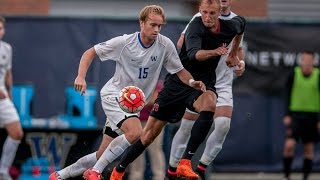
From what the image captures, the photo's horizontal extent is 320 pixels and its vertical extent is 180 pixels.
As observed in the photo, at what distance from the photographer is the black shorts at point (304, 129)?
20250 mm

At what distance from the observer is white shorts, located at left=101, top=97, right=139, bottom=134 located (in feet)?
46.0

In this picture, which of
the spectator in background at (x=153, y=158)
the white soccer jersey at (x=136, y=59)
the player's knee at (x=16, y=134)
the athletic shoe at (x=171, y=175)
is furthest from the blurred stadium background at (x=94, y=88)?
the white soccer jersey at (x=136, y=59)

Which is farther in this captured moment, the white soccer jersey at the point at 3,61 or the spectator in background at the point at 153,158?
the white soccer jersey at the point at 3,61

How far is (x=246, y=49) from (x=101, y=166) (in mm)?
8082

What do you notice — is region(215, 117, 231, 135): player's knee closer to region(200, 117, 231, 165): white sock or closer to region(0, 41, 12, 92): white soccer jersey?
region(200, 117, 231, 165): white sock

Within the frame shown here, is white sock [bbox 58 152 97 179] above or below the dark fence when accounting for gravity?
above

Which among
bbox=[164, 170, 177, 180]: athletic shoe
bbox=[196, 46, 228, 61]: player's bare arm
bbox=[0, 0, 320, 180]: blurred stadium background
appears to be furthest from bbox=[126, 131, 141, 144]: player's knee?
bbox=[0, 0, 320, 180]: blurred stadium background

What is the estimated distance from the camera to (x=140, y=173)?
19.0 meters

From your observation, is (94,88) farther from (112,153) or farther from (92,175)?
(92,175)

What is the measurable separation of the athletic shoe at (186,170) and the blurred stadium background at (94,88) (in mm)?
5020

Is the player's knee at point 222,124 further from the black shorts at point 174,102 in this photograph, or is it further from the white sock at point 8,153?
the white sock at point 8,153

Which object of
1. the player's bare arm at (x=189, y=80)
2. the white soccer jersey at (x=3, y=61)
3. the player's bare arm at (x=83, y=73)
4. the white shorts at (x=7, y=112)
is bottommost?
the white shorts at (x=7, y=112)

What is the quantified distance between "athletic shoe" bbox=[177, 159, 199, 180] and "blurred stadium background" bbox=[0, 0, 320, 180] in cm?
502

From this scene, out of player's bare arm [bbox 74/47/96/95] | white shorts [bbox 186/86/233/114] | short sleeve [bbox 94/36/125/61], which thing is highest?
short sleeve [bbox 94/36/125/61]
